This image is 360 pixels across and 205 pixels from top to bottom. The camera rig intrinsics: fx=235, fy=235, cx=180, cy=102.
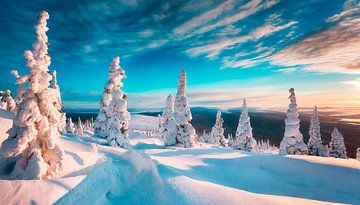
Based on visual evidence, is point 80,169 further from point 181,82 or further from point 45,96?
point 181,82

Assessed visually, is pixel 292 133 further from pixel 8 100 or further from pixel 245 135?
pixel 8 100

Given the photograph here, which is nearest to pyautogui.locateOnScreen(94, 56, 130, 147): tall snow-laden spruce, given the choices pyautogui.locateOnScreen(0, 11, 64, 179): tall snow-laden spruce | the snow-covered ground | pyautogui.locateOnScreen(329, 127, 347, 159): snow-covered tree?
the snow-covered ground

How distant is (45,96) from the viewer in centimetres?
1215

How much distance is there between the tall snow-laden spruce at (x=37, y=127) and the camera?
36.9ft

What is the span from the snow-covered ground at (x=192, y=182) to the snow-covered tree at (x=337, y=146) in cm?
3965

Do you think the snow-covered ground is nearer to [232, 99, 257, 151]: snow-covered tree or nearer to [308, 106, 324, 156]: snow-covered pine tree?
[232, 99, 257, 151]: snow-covered tree

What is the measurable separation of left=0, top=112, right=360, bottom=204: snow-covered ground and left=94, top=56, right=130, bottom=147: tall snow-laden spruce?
698 inches

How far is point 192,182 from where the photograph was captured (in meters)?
10.6

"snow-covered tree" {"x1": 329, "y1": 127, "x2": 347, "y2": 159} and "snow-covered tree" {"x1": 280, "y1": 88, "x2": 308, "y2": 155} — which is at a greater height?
"snow-covered tree" {"x1": 280, "y1": 88, "x2": 308, "y2": 155}

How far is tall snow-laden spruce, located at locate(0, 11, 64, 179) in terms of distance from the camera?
1125cm

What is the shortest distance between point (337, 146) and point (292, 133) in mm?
26699

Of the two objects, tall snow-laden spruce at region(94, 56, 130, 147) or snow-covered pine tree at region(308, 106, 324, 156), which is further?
snow-covered pine tree at region(308, 106, 324, 156)

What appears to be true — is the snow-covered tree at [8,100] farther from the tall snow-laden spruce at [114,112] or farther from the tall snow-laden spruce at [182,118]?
the tall snow-laden spruce at [182,118]

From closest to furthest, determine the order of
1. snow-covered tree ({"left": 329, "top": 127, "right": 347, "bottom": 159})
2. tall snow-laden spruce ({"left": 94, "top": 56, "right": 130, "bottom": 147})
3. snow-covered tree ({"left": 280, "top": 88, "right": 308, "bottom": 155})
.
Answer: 1. snow-covered tree ({"left": 280, "top": 88, "right": 308, "bottom": 155})
2. tall snow-laden spruce ({"left": 94, "top": 56, "right": 130, "bottom": 147})
3. snow-covered tree ({"left": 329, "top": 127, "right": 347, "bottom": 159})
